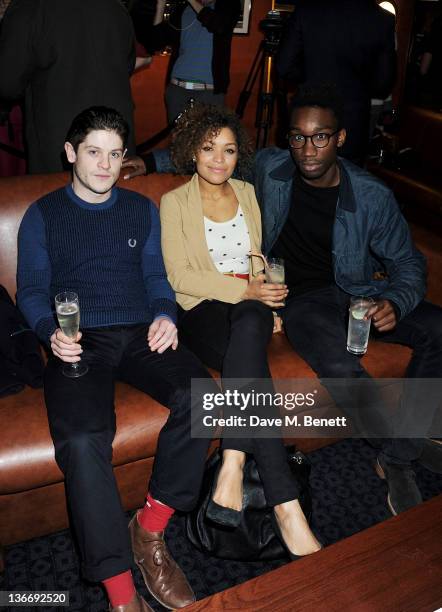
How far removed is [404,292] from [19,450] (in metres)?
1.50

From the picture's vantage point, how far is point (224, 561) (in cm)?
186

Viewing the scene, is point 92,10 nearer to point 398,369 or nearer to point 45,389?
point 45,389

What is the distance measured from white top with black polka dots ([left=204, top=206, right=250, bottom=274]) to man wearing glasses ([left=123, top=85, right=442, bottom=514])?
0.15 m

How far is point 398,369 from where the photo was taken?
220 centimetres

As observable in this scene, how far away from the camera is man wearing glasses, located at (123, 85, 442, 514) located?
2.06 m

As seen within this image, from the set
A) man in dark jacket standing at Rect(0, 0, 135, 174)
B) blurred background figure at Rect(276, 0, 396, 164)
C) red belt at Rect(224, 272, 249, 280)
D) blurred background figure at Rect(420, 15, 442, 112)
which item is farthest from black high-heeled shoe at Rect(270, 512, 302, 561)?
blurred background figure at Rect(420, 15, 442, 112)

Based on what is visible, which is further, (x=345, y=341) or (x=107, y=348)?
(x=345, y=341)

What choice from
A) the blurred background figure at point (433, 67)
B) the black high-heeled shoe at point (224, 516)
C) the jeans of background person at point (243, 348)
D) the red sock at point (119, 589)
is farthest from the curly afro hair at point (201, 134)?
the blurred background figure at point (433, 67)

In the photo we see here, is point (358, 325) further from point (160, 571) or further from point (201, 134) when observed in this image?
point (160, 571)

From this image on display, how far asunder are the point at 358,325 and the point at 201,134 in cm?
97

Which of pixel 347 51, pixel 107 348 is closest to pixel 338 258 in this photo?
pixel 107 348

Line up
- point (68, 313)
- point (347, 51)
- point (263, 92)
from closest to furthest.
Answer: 1. point (68, 313)
2. point (347, 51)
3. point (263, 92)

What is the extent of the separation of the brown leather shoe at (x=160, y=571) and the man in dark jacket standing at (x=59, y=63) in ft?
6.18

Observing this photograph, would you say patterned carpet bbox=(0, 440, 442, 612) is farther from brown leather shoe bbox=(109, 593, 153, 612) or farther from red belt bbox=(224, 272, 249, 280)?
red belt bbox=(224, 272, 249, 280)
